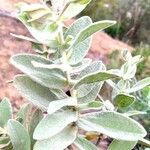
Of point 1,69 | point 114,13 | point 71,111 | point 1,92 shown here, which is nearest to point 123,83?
point 71,111

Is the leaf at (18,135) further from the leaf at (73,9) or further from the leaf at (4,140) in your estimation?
the leaf at (73,9)

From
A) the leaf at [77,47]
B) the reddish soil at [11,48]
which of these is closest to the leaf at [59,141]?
the leaf at [77,47]

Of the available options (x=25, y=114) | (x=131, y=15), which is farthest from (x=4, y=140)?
(x=131, y=15)

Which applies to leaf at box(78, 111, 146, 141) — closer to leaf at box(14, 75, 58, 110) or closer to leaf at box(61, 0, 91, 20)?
leaf at box(14, 75, 58, 110)

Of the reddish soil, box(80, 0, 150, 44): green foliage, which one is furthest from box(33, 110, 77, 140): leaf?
box(80, 0, 150, 44): green foliage

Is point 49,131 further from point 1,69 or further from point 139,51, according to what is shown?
A: point 139,51

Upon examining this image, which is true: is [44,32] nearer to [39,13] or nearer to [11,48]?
[39,13]
